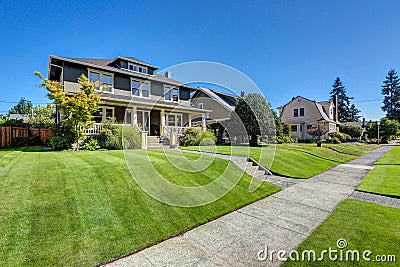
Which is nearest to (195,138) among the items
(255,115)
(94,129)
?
(255,115)

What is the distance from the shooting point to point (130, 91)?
60.2 ft

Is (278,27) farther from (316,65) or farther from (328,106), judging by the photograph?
(328,106)

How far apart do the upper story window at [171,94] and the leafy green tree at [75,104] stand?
9415 millimetres

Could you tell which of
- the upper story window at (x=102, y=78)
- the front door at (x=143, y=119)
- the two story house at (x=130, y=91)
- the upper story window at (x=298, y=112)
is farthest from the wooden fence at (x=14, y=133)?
the upper story window at (x=298, y=112)

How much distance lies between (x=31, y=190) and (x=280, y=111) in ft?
Answer: 133

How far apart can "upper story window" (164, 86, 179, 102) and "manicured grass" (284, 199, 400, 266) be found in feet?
60.0

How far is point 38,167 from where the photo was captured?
18.5ft

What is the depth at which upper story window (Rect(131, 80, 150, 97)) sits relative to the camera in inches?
733

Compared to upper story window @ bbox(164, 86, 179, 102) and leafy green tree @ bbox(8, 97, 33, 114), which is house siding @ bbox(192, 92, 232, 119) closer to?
upper story window @ bbox(164, 86, 179, 102)

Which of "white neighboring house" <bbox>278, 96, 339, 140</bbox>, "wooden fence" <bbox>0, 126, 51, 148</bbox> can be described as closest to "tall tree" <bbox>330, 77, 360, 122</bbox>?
"white neighboring house" <bbox>278, 96, 339, 140</bbox>

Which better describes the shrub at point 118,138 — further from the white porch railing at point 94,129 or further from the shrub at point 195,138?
the shrub at point 195,138

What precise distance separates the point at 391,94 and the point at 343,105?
16.5 meters

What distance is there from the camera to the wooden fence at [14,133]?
12.1 meters

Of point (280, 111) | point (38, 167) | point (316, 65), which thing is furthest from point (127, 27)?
point (280, 111)
